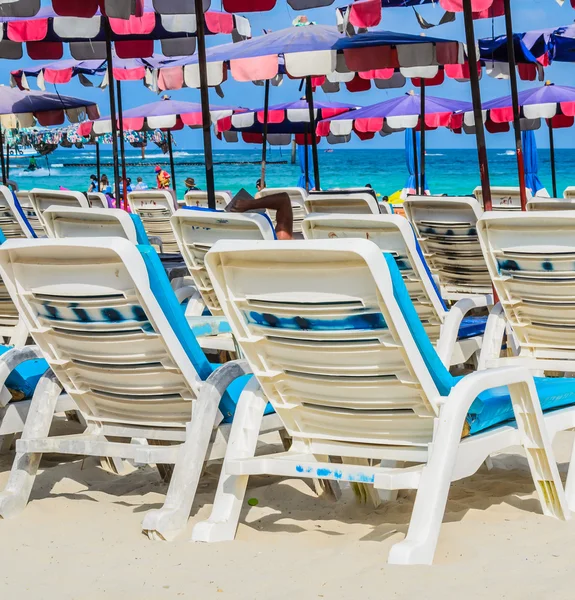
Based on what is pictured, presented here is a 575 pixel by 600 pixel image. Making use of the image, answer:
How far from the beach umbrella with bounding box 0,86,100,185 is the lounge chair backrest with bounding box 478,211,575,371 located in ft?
28.2

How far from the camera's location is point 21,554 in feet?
9.43

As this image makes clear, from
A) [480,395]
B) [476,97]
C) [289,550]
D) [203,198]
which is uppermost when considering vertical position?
[476,97]

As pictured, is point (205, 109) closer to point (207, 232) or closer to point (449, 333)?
point (207, 232)

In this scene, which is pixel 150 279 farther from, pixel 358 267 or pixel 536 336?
pixel 536 336

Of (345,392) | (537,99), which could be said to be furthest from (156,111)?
(345,392)

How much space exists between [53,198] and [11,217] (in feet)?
1.70

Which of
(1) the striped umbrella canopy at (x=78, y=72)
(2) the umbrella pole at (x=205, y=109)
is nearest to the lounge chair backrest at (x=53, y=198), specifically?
(2) the umbrella pole at (x=205, y=109)

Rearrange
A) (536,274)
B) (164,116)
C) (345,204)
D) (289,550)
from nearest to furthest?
(289,550), (536,274), (345,204), (164,116)

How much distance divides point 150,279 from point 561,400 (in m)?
1.29

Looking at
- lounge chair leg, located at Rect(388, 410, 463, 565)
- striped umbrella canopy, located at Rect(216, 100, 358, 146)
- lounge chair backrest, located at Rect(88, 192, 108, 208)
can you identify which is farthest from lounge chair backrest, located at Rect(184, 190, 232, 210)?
lounge chair leg, located at Rect(388, 410, 463, 565)

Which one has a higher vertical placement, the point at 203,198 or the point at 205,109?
the point at 205,109

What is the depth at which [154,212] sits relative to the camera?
9.36 meters

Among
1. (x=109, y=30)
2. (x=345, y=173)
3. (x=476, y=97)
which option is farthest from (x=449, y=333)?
(x=345, y=173)

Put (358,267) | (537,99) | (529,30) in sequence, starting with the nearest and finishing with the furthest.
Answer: (358,267) < (529,30) < (537,99)
